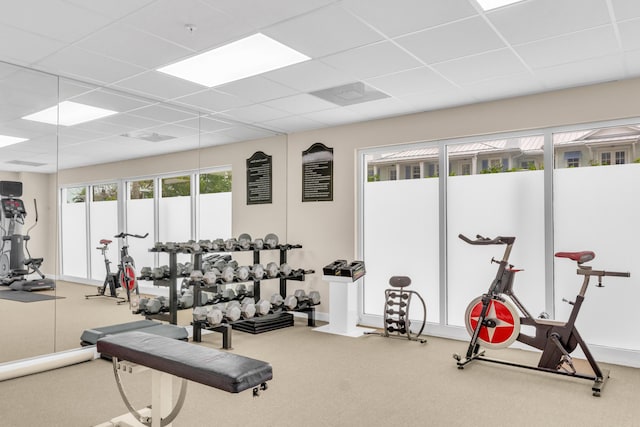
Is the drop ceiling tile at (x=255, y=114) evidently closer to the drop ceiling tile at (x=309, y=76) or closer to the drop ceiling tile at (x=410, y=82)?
the drop ceiling tile at (x=309, y=76)

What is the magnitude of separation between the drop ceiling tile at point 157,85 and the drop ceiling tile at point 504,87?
2.72m

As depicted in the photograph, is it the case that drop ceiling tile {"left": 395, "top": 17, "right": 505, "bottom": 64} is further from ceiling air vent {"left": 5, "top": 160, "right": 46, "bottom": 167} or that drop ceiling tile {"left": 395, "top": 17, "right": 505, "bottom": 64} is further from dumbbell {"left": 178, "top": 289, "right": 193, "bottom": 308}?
dumbbell {"left": 178, "top": 289, "right": 193, "bottom": 308}

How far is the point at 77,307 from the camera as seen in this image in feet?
14.1

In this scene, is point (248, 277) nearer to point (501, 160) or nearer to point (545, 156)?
point (501, 160)

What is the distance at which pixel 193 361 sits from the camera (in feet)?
7.55

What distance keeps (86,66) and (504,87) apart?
3.83 m

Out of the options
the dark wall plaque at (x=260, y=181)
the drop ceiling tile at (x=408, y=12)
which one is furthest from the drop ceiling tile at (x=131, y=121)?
the drop ceiling tile at (x=408, y=12)

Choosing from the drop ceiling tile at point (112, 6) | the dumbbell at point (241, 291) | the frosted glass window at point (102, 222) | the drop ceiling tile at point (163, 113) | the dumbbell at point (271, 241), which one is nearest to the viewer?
the drop ceiling tile at point (112, 6)

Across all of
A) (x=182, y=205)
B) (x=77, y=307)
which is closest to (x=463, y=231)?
(x=182, y=205)

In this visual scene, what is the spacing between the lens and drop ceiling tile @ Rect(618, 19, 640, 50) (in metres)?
3.01

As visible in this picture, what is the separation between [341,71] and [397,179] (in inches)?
82.3

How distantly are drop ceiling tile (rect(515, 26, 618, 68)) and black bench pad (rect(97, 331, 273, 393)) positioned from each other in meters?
3.02

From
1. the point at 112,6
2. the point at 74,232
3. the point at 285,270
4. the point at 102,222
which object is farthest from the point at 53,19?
the point at 285,270

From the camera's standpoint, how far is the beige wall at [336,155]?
4.34 metres
